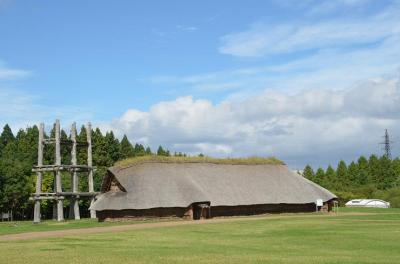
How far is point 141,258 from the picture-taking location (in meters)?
22.9

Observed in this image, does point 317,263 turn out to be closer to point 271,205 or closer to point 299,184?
point 271,205

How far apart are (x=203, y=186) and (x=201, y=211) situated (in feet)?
9.79

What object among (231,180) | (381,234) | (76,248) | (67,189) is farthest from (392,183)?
(76,248)

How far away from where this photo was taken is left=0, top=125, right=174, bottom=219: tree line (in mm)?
74912

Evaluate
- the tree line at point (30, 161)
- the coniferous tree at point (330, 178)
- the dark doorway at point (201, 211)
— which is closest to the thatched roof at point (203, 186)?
the dark doorway at point (201, 211)

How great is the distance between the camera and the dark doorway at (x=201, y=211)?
201 ft

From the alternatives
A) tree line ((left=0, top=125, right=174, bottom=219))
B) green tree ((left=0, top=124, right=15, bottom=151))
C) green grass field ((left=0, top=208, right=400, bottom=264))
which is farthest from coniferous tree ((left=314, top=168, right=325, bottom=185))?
green grass field ((left=0, top=208, right=400, bottom=264))

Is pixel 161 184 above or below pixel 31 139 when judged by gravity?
below

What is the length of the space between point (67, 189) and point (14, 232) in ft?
120

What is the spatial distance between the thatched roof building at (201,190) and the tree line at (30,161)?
58.6ft

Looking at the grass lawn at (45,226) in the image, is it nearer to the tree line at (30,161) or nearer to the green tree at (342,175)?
the tree line at (30,161)

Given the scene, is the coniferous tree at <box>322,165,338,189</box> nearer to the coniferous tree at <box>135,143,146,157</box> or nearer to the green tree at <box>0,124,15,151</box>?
the coniferous tree at <box>135,143,146,157</box>

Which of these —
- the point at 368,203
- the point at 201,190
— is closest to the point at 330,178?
the point at 368,203

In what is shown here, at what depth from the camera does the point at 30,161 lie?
277ft
